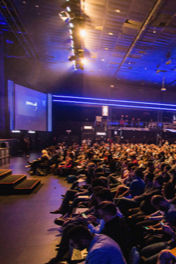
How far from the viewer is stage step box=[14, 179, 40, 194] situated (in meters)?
4.51

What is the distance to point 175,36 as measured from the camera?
24.9 ft

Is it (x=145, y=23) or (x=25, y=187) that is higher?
(x=145, y=23)

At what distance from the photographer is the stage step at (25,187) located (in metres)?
4.51

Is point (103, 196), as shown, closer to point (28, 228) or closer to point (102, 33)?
point (28, 228)

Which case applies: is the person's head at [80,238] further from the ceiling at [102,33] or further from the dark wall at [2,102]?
the dark wall at [2,102]

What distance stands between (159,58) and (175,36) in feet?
8.22

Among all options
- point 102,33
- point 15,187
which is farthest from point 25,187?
point 102,33

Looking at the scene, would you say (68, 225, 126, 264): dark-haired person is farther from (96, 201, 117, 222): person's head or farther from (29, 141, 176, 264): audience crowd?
(96, 201, 117, 222): person's head

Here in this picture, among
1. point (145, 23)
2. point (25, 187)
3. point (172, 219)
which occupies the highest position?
point (145, 23)

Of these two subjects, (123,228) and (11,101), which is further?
(11,101)

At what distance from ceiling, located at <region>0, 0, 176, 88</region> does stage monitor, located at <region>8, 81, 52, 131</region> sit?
236 cm

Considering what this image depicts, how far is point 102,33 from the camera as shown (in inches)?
298

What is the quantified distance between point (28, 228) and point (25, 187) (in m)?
1.91

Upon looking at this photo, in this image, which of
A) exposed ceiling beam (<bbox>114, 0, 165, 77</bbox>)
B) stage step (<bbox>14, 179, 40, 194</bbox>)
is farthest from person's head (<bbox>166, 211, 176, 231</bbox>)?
exposed ceiling beam (<bbox>114, 0, 165, 77</bbox>)
